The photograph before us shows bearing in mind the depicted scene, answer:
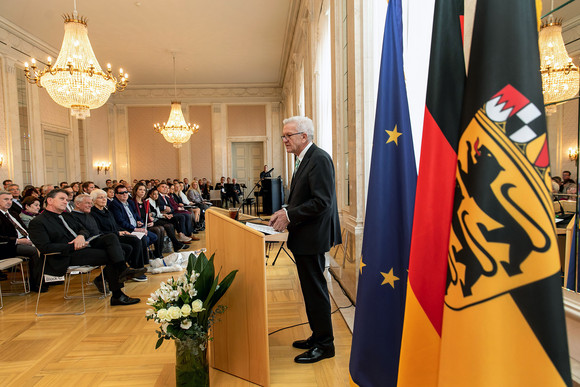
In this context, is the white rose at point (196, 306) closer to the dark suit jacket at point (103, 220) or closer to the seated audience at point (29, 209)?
the dark suit jacket at point (103, 220)

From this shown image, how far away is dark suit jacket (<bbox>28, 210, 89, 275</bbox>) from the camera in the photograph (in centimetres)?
369

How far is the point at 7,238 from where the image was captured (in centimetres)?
443

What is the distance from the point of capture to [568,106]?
3.54 feet

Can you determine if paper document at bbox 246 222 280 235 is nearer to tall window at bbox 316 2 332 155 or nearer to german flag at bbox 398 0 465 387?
german flag at bbox 398 0 465 387

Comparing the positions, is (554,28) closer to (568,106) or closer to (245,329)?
(568,106)

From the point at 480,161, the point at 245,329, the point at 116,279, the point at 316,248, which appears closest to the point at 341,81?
the point at 316,248

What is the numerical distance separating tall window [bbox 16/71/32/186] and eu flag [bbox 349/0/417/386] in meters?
10.7

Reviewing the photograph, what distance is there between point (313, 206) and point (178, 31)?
8.73 metres

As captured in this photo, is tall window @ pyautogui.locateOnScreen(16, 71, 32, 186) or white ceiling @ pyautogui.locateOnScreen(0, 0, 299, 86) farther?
tall window @ pyautogui.locateOnScreen(16, 71, 32, 186)

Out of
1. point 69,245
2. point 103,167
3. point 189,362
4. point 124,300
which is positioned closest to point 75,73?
point 69,245

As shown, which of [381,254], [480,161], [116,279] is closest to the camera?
[480,161]

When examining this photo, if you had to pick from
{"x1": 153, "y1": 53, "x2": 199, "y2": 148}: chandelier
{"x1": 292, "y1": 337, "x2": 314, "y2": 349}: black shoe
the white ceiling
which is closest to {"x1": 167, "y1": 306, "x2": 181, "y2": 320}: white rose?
{"x1": 292, "y1": 337, "x2": 314, "y2": 349}: black shoe

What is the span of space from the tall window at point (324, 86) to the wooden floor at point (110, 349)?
2937 mm

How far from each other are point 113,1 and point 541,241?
903 centimetres
